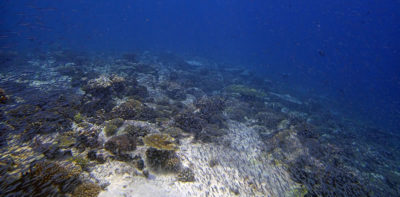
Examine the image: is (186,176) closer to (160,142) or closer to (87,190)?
(160,142)

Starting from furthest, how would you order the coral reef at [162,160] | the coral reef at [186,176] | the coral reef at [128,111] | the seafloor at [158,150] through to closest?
the coral reef at [128,111] → the coral reef at [162,160] → the coral reef at [186,176] → the seafloor at [158,150]

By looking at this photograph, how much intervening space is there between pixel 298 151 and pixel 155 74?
1527 centimetres

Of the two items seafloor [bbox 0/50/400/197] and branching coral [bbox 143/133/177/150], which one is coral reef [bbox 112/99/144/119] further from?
branching coral [bbox 143/133/177/150]

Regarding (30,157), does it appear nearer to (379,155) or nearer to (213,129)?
(213,129)

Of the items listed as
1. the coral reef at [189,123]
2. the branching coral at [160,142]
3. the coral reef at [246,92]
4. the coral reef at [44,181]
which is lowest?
the coral reef at [246,92]

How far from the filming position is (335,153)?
1129 cm

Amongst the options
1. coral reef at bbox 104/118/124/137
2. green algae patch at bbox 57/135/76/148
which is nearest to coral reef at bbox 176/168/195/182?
coral reef at bbox 104/118/124/137

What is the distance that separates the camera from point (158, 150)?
7441 mm

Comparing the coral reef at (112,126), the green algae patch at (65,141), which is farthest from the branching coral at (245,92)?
the green algae patch at (65,141)

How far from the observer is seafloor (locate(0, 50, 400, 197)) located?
6.07m

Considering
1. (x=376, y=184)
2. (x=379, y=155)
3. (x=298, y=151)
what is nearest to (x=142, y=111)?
→ (x=298, y=151)

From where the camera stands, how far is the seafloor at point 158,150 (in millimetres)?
6066

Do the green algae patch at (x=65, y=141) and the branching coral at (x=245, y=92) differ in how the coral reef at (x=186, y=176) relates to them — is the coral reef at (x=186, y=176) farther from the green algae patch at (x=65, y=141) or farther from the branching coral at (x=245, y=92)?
the branching coral at (x=245, y=92)

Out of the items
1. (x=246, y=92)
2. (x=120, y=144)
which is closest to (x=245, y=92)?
(x=246, y=92)
